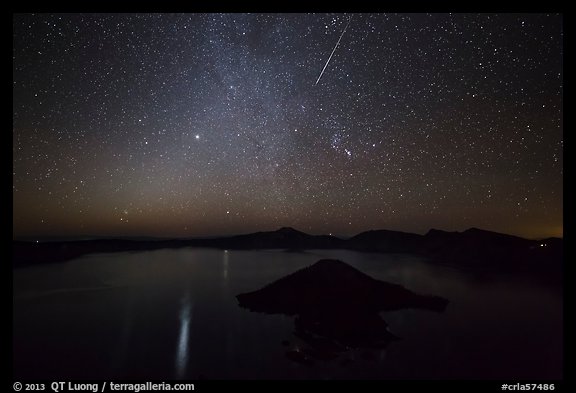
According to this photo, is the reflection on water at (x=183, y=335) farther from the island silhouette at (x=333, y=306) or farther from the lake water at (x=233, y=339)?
the island silhouette at (x=333, y=306)

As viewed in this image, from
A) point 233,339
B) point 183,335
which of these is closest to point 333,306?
point 233,339

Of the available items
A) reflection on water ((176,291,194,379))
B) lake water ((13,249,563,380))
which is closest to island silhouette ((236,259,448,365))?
lake water ((13,249,563,380))

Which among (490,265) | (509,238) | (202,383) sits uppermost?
(509,238)

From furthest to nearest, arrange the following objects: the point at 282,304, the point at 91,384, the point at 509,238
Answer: the point at 509,238, the point at 282,304, the point at 91,384

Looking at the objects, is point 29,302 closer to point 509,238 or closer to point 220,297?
point 220,297

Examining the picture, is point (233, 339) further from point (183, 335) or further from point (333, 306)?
point (333, 306)

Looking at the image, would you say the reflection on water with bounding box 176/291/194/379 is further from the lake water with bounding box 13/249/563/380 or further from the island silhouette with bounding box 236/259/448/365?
the island silhouette with bounding box 236/259/448/365
